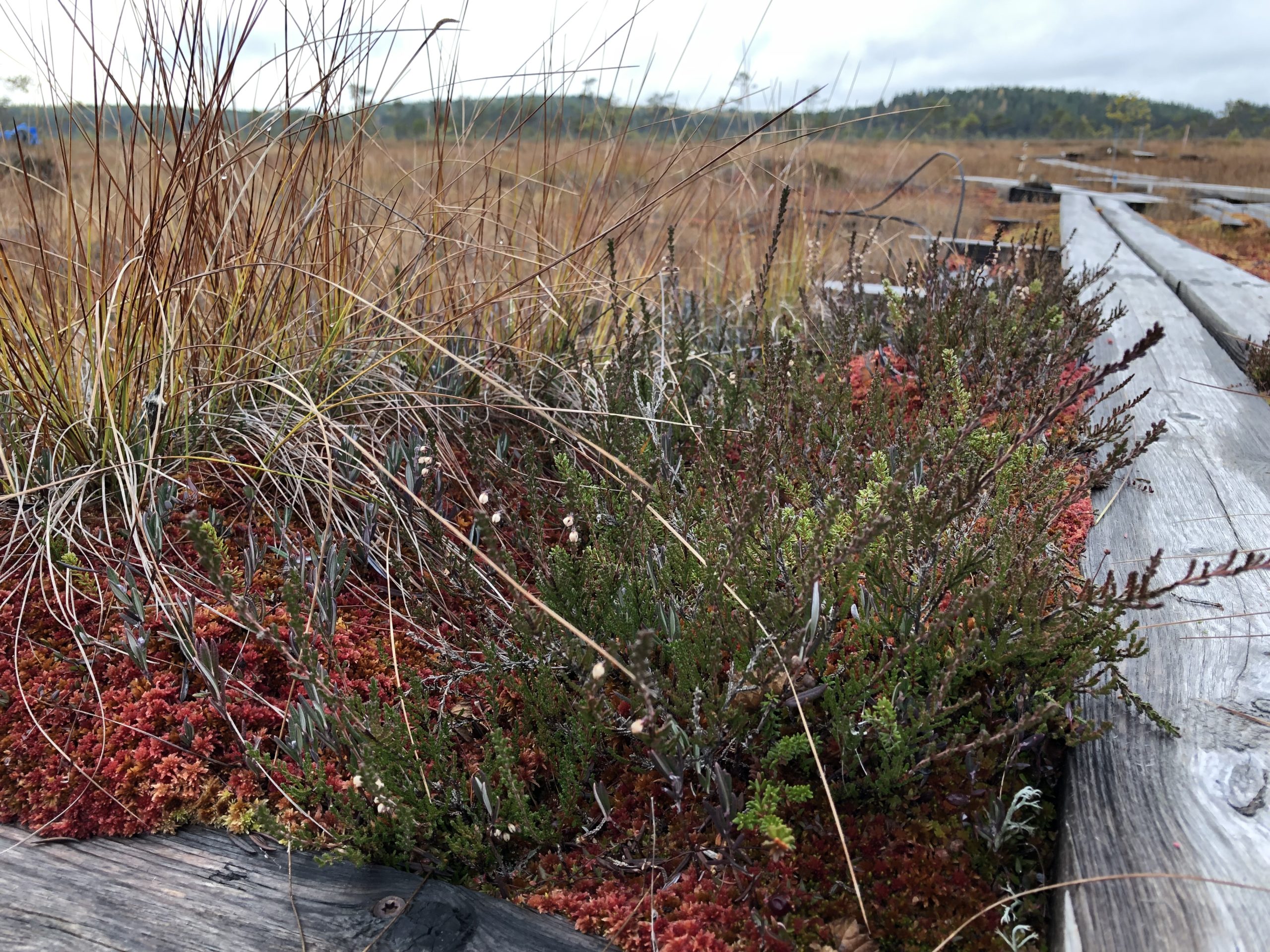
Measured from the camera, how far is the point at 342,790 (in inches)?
63.1

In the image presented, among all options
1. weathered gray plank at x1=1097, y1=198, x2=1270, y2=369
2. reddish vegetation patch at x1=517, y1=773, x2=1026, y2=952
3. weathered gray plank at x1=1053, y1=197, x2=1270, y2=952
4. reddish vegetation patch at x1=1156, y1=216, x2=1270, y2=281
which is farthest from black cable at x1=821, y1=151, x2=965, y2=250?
reddish vegetation patch at x1=1156, y1=216, x2=1270, y2=281

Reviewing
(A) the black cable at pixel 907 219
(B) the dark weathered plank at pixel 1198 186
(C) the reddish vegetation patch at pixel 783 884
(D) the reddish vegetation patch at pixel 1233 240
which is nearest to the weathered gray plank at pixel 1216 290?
(D) the reddish vegetation patch at pixel 1233 240

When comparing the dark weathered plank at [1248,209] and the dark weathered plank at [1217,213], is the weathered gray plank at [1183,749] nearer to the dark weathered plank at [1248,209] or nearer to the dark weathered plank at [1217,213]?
the dark weathered plank at [1217,213]

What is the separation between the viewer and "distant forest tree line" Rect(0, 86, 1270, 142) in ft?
9.32

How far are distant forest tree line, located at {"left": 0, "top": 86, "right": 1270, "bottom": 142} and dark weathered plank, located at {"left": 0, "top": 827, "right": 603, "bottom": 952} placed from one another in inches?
67.1

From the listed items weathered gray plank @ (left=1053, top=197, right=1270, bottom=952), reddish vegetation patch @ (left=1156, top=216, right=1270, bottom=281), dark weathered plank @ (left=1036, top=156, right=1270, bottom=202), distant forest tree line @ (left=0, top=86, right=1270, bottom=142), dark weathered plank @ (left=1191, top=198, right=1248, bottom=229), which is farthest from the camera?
dark weathered plank @ (left=1036, top=156, right=1270, bottom=202)

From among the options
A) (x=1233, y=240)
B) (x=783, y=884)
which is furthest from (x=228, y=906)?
(x=1233, y=240)

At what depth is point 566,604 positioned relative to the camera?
1.68 metres

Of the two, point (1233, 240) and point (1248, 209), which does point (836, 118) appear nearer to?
point (1233, 240)

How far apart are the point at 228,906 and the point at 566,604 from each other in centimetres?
77

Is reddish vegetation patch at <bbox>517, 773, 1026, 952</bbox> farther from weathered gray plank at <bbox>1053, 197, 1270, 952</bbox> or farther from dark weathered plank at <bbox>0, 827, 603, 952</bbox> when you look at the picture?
weathered gray plank at <bbox>1053, 197, 1270, 952</bbox>

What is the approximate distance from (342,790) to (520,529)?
2.04 feet

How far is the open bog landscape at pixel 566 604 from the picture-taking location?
1319 mm

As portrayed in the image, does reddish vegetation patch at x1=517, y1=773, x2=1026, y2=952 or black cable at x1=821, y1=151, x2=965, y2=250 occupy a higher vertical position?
black cable at x1=821, y1=151, x2=965, y2=250
